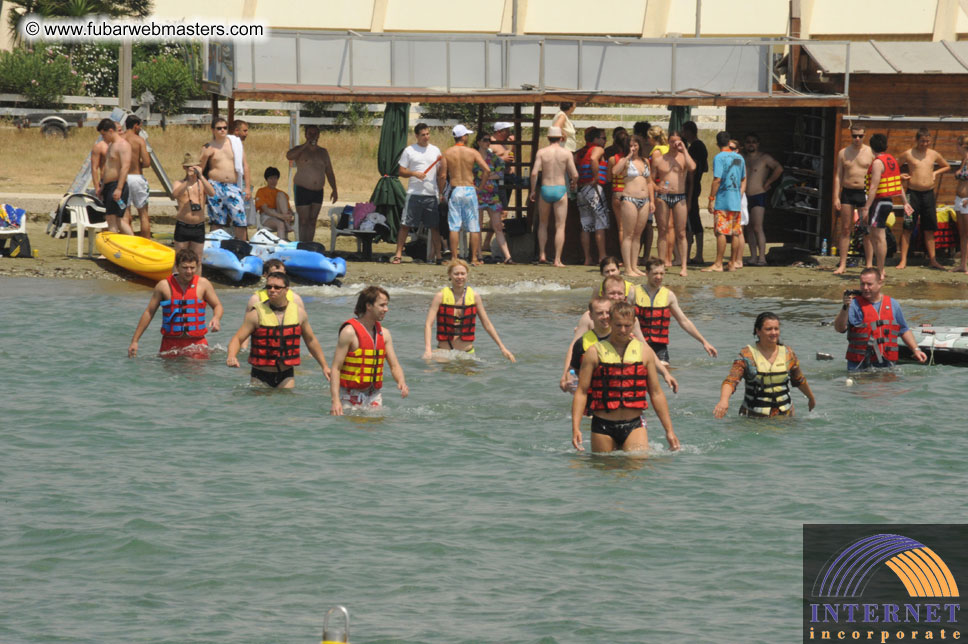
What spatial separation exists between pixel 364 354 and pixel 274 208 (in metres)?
9.16

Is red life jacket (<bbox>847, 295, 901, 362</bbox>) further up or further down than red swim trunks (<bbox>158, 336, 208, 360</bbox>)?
further up

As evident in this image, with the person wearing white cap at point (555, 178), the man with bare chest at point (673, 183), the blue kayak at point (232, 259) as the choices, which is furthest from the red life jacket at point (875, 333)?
the blue kayak at point (232, 259)

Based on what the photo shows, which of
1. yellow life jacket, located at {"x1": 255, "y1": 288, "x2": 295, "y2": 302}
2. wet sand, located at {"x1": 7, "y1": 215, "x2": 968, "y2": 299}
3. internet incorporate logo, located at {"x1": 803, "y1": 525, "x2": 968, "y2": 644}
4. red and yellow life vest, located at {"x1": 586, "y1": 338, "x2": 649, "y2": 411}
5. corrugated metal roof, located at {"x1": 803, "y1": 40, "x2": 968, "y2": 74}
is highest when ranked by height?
corrugated metal roof, located at {"x1": 803, "y1": 40, "x2": 968, "y2": 74}

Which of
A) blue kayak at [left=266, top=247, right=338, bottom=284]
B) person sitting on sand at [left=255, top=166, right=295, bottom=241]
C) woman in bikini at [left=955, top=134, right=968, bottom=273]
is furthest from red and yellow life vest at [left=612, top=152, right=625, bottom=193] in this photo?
person sitting on sand at [left=255, top=166, right=295, bottom=241]

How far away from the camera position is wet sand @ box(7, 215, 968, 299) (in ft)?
62.4

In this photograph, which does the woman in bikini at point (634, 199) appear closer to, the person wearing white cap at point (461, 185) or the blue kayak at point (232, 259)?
the person wearing white cap at point (461, 185)

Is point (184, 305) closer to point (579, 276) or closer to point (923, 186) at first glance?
point (579, 276)

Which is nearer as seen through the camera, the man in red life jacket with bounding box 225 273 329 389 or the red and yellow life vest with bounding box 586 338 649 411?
the red and yellow life vest with bounding box 586 338 649 411

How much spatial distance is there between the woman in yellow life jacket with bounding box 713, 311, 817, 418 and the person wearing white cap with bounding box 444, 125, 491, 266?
8.00m

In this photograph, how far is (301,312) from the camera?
12.7 metres

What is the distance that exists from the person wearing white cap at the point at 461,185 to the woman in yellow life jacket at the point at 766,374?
7998 mm

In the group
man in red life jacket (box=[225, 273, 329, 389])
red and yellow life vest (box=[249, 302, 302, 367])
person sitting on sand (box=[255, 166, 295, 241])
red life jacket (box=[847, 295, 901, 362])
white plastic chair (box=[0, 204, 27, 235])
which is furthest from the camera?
person sitting on sand (box=[255, 166, 295, 241])

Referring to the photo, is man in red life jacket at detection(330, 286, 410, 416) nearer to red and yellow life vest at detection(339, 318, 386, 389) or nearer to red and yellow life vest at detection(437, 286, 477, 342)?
red and yellow life vest at detection(339, 318, 386, 389)

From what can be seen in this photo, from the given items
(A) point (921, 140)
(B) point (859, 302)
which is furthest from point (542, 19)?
(B) point (859, 302)
